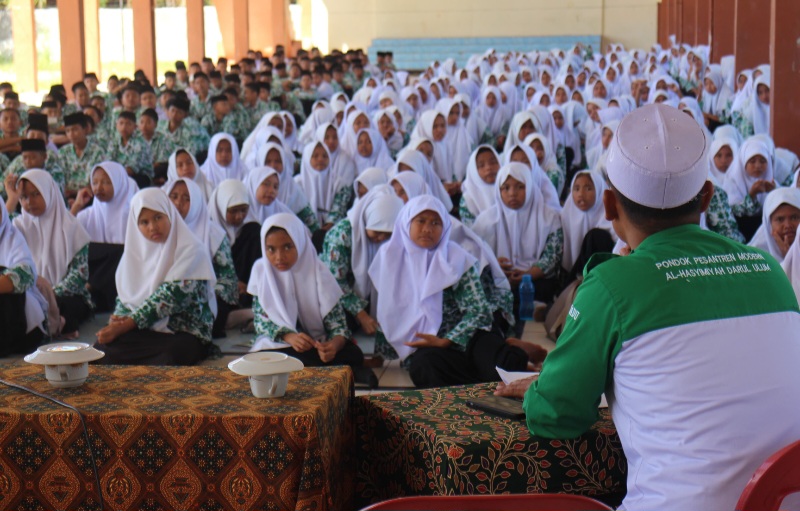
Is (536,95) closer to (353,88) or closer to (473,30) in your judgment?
(353,88)

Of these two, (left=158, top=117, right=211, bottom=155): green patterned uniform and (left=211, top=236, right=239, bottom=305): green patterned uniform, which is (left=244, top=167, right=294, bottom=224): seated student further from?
(left=158, top=117, right=211, bottom=155): green patterned uniform

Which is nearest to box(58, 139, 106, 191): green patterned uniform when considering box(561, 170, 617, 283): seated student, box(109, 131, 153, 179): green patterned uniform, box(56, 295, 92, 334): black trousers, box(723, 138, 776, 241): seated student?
box(109, 131, 153, 179): green patterned uniform

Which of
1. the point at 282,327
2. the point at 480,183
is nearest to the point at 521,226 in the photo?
the point at 480,183

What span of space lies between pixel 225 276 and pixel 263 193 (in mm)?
1218

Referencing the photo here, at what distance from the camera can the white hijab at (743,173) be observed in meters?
7.73

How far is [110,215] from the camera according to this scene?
709cm

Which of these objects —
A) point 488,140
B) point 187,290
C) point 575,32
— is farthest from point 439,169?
point 575,32

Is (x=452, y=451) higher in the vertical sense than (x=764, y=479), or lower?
lower

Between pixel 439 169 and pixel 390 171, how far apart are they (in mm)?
2396

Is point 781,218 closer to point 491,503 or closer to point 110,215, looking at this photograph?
point 491,503

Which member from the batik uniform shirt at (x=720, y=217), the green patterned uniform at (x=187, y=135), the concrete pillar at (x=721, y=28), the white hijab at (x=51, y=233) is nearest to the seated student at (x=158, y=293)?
the white hijab at (x=51, y=233)

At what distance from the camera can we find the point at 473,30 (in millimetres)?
28781

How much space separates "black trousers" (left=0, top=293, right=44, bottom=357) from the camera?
18.0 ft

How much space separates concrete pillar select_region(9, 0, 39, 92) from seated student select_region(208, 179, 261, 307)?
45.5 feet
